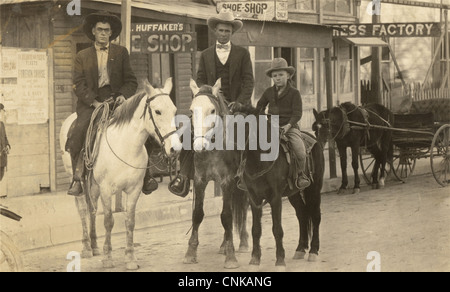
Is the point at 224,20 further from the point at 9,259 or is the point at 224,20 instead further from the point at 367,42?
the point at 367,42

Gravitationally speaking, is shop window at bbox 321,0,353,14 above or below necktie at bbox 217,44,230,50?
above

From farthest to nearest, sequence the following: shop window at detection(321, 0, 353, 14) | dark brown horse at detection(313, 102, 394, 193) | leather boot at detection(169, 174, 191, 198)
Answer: shop window at detection(321, 0, 353, 14), dark brown horse at detection(313, 102, 394, 193), leather boot at detection(169, 174, 191, 198)

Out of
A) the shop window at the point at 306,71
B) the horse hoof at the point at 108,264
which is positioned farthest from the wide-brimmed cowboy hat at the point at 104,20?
the shop window at the point at 306,71

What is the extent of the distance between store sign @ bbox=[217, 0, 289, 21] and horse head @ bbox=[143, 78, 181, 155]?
4.38 metres

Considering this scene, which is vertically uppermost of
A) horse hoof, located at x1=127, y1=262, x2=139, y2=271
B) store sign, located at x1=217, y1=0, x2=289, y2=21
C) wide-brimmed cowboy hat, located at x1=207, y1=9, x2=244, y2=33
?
store sign, located at x1=217, y1=0, x2=289, y2=21

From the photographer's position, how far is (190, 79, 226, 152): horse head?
7898 millimetres

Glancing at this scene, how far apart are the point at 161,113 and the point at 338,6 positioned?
16.3m

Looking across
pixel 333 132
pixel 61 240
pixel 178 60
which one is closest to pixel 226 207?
pixel 61 240

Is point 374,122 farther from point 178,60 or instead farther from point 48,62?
point 48,62

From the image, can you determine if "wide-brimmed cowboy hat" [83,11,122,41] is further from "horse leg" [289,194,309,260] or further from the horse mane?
"horse leg" [289,194,309,260]

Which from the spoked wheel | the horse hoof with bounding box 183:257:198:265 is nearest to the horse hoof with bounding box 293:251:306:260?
the horse hoof with bounding box 183:257:198:265

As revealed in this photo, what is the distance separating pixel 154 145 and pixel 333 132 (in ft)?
20.8

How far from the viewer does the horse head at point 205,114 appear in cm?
790

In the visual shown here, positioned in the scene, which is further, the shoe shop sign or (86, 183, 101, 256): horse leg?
the shoe shop sign
